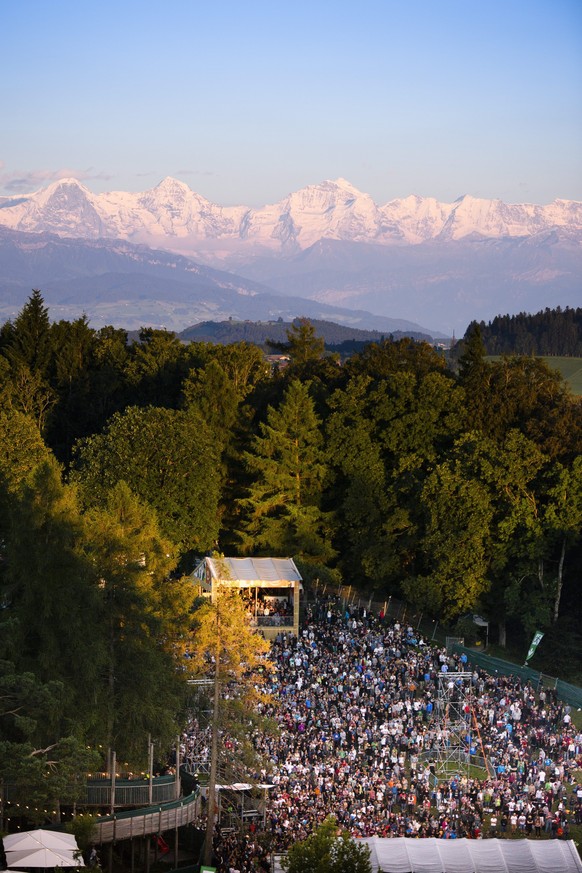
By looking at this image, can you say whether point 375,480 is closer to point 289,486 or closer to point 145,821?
point 289,486

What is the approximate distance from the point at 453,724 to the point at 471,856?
31.5ft

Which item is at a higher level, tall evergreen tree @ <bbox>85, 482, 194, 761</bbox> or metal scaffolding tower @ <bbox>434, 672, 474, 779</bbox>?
tall evergreen tree @ <bbox>85, 482, 194, 761</bbox>

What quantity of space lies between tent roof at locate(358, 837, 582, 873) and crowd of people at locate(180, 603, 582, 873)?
173cm

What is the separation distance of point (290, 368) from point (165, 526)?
23.2 meters

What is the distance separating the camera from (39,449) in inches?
2490

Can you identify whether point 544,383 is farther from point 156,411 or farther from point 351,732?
point 351,732

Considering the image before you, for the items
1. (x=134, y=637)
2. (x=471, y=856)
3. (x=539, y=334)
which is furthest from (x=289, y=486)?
(x=539, y=334)

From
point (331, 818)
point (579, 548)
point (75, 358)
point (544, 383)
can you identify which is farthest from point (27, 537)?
point (75, 358)

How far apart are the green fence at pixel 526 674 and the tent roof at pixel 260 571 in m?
8.37

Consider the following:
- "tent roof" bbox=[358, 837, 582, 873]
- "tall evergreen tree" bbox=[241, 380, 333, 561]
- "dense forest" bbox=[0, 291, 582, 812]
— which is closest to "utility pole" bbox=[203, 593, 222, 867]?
"dense forest" bbox=[0, 291, 582, 812]

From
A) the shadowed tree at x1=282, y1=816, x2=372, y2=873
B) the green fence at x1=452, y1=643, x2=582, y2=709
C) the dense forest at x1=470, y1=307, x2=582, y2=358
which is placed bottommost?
the green fence at x1=452, y1=643, x2=582, y2=709

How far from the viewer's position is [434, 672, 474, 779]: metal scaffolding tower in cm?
3853

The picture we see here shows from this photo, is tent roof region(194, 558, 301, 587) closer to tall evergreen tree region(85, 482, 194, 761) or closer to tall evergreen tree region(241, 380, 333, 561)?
tall evergreen tree region(241, 380, 333, 561)

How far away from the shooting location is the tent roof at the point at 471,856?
30.7 m
